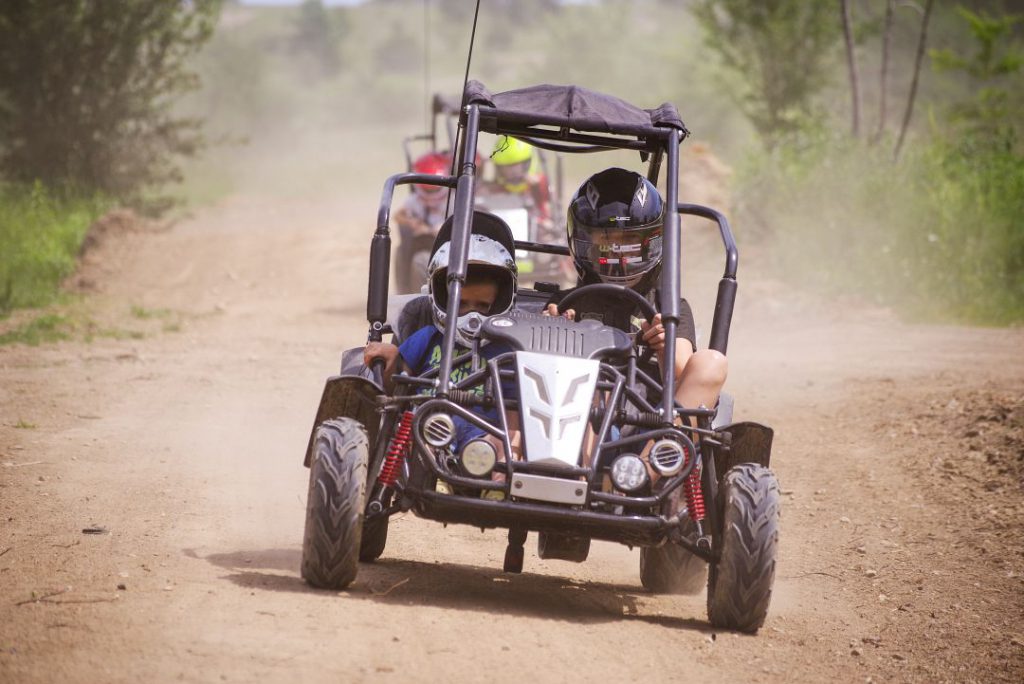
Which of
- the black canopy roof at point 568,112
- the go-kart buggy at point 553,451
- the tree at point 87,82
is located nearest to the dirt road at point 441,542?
the go-kart buggy at point 553,451

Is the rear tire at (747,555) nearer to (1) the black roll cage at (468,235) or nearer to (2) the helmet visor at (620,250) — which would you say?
(1) the black roll cage at (468,235)

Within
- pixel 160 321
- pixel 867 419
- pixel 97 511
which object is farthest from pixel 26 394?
pixel 867 419

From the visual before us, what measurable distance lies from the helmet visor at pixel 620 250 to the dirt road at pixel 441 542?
152cm

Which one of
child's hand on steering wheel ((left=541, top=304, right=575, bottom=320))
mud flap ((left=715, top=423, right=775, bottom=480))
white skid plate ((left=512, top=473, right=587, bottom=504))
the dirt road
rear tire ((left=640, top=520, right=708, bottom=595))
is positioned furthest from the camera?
rear tire ((left=640, top=520, right=708, bottom=595))

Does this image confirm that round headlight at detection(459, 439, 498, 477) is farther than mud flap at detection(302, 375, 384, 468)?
No

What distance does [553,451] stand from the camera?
5.32 metres

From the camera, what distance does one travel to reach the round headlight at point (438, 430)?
17.8ft

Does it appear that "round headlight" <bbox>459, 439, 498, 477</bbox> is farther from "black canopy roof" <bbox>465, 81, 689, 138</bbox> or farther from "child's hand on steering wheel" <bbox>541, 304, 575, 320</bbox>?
"black canopy roof" <bbox>465, 81, 689, 138</bbox>

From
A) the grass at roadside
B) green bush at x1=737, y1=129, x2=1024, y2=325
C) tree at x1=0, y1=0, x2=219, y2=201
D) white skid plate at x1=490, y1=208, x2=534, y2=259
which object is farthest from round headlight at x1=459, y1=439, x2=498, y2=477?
tree at x1=0, y1=0, x2=219, y2=201

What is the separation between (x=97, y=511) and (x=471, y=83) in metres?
2.92

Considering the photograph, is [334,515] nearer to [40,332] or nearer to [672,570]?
[672,570]

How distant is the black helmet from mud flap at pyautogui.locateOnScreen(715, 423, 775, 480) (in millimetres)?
979

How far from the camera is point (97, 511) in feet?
23.5

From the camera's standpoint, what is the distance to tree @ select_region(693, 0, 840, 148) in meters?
24.1
